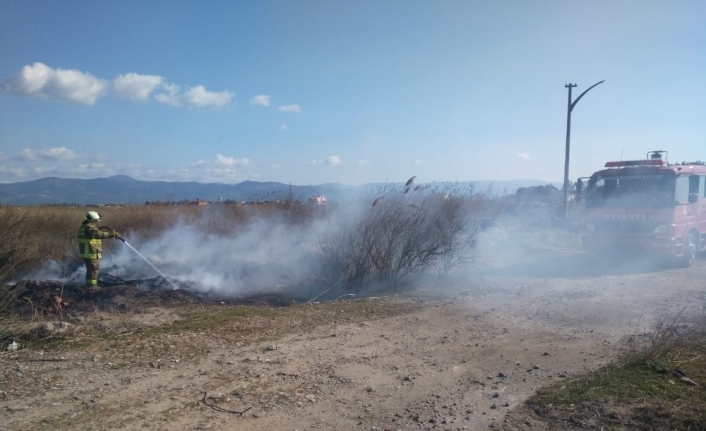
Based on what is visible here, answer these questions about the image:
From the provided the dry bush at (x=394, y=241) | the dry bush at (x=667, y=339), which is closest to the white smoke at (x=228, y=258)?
the dry bush at (x=394, y=241)

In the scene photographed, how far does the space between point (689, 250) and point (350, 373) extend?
1238 centimetres

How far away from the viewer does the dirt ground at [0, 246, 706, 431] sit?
474 cm

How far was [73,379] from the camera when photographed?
5637 mm

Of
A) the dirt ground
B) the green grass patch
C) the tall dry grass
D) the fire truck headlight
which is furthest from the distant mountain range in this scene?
the green grass patch

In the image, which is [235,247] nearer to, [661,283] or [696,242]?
[661,283]

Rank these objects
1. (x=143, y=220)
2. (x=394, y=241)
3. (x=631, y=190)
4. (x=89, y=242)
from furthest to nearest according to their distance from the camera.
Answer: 1. (x=143, y=220)
2. (x=631, y=190)
3. (x=394, y=241)
4. (x=89, y=242)

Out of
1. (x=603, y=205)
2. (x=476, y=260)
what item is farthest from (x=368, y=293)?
(x=603, y=205)

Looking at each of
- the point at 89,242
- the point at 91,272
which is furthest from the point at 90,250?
the point at 91,272

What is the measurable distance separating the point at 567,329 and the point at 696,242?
921 centimetres

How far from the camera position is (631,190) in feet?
44.4

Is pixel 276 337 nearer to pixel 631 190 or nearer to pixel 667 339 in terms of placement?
pixel 667 339

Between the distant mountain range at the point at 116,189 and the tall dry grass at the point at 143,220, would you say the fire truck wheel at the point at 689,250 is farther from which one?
the distant mountain range at the point at 116,189

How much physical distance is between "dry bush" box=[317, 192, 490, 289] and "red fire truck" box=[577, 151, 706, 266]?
4597mm

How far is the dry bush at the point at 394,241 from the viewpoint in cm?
1154
